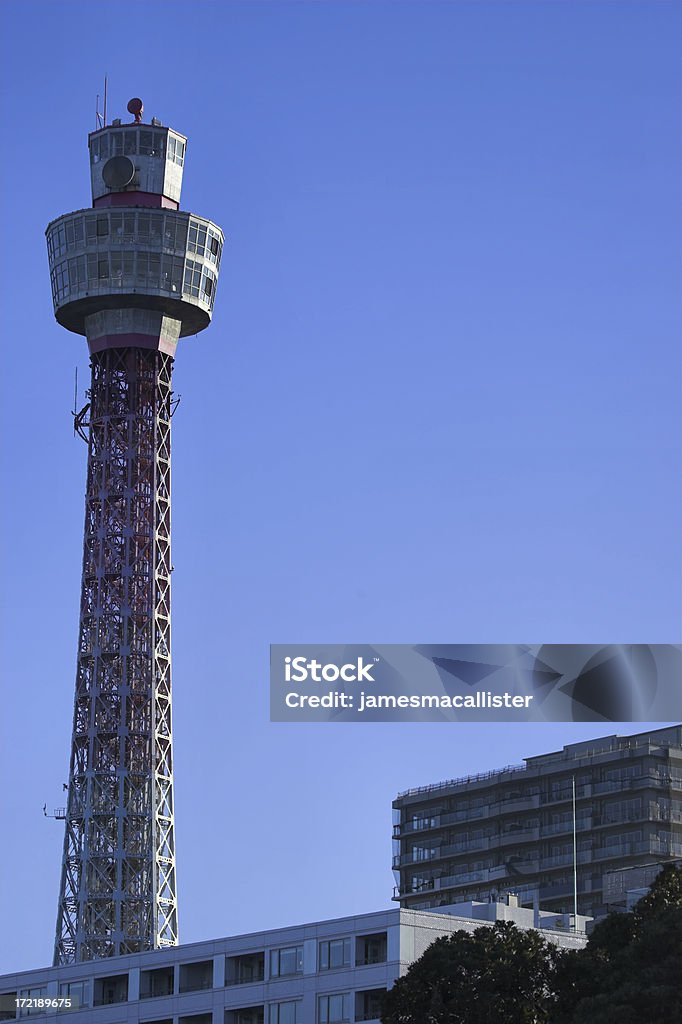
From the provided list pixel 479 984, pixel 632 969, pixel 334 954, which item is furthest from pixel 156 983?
pixel 632 969

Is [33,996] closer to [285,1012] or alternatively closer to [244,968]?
[244,968]

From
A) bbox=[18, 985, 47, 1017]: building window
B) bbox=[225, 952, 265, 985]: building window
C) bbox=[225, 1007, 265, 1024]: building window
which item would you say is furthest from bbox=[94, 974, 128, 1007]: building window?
bbox=[225, 1007, 265, 1024]: building window

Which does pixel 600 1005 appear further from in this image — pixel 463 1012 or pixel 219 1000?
pixel 219 1000

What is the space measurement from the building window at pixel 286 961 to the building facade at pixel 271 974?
55 millimetres

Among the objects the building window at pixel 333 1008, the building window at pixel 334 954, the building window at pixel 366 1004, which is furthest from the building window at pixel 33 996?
the building window at pixel 366 1004

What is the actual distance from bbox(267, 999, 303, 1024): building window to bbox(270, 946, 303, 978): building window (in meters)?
1.60

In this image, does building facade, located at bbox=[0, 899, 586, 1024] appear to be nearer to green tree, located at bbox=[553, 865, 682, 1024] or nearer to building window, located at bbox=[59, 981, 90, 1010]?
building window, located at bbox=[59, 981, 90, 1010]

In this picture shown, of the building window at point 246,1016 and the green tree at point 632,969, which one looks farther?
the building window at point 246,1016

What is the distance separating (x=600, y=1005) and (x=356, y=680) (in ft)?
61.6

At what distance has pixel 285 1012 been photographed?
4833 inches

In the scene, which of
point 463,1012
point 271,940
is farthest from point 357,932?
point 463,1012

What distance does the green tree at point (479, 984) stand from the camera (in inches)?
3661

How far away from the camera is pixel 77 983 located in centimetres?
13512

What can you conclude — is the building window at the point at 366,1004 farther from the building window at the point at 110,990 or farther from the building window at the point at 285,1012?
the building window at the point at 110,990
